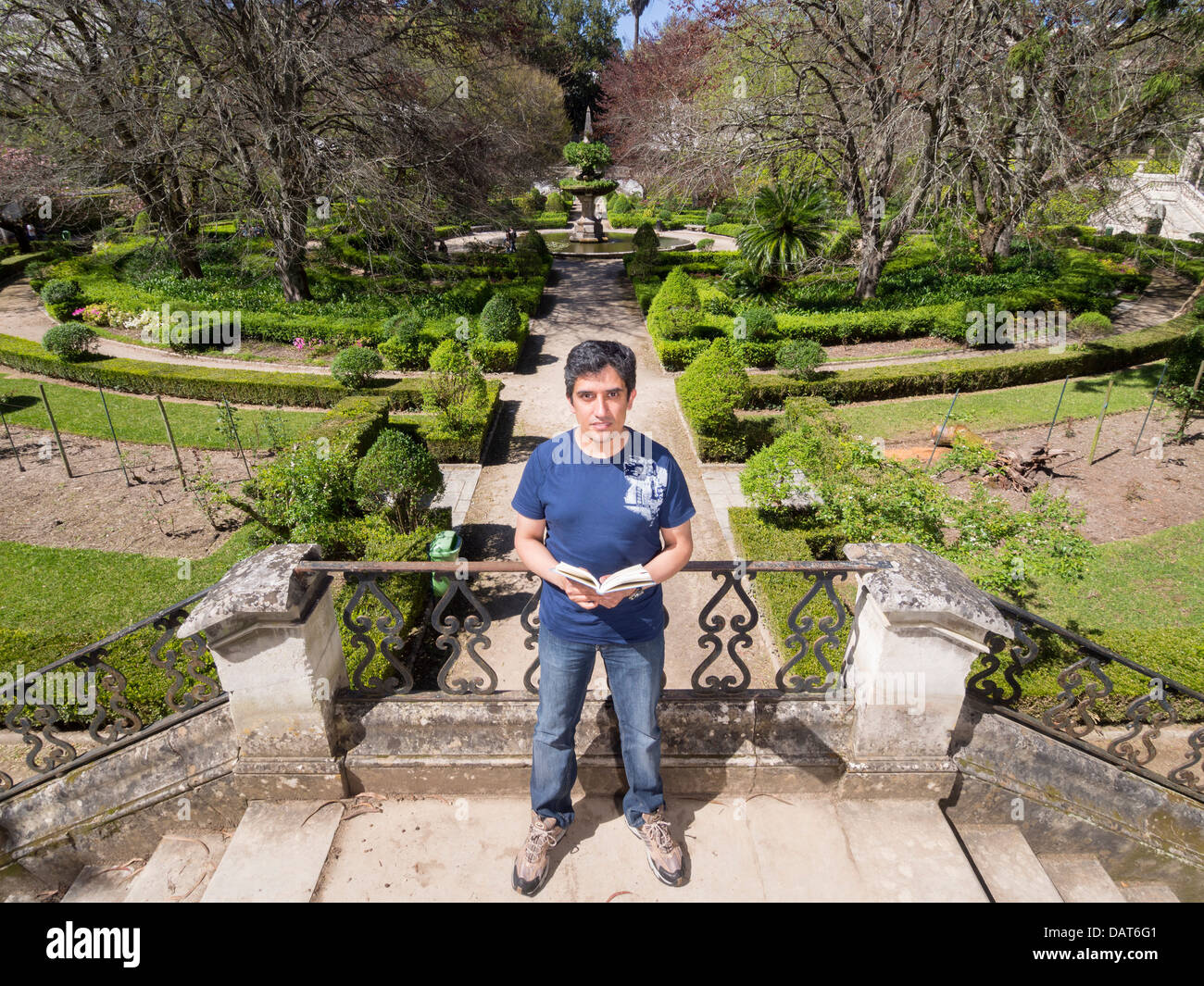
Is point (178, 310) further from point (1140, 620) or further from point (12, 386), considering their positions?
point (1140, 620)

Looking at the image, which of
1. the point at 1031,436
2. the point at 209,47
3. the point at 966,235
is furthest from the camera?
the point at 966,235

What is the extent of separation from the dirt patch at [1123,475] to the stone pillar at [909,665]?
7084 millimetres

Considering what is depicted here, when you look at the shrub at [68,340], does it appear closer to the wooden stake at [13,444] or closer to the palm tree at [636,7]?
the wooden stake at [13,444]

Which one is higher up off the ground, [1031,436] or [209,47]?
[209,47]

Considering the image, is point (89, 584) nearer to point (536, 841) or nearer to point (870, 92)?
point (536, 841)

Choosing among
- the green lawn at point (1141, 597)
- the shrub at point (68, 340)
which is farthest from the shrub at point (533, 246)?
the green lawn at point (1141, 597)

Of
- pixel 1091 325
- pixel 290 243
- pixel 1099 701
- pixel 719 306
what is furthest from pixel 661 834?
pixel 290 243

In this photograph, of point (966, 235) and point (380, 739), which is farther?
point (966, 235)

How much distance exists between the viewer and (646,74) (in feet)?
129

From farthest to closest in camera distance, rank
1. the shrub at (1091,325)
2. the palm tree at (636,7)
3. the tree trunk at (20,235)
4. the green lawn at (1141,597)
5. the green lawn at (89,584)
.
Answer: the palm tree at (636,7) < the tree trunk at (20,235) < the shrub at (1091,325) < the green lawn at (89,584) < the green lawn at (1141,597)

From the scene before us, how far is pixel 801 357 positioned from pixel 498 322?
6727mm

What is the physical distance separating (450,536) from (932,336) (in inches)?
538

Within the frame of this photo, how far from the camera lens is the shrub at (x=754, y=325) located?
14.7 metres
